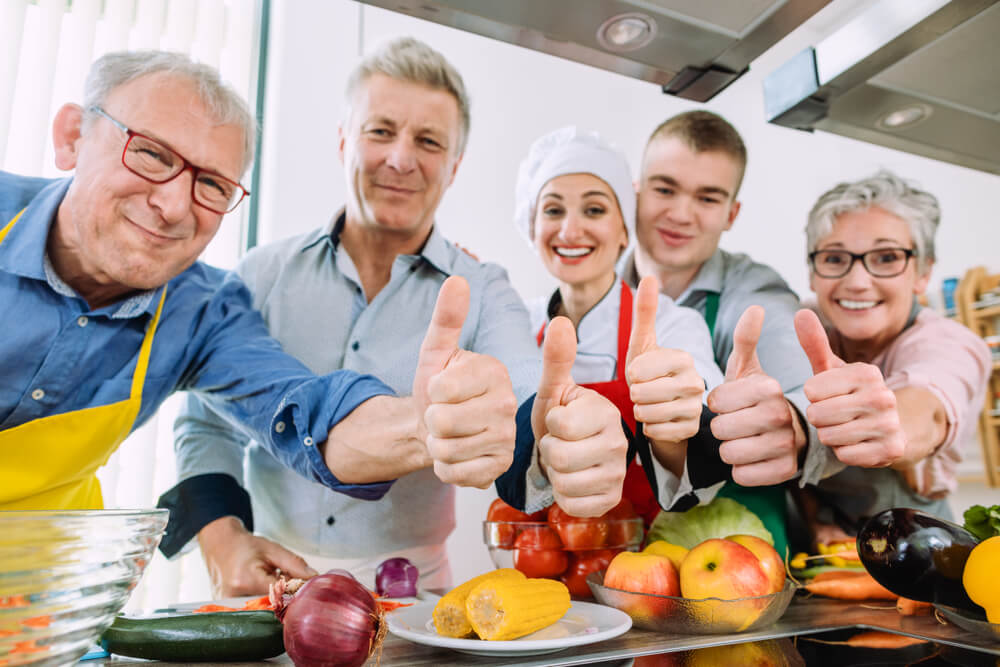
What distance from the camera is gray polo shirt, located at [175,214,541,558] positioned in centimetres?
118

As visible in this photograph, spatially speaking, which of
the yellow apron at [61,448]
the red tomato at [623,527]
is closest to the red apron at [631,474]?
the red tomato at [623,527]

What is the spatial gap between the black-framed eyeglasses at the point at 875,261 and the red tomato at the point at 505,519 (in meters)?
0.89

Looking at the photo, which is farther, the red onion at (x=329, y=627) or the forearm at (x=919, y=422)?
the forearm at (x=919, y=422)

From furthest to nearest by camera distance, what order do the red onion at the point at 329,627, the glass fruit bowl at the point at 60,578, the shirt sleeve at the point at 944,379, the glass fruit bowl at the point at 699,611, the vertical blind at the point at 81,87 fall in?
the vertical blind at the point at 81,87 < the shirt sleeve at the point at 944,379 < the glass fruit bowl at the point at 699,611 < the red onion at the point at 329,627 < the glass fruit bowl at the point at 60,578

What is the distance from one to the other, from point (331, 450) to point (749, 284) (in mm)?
892

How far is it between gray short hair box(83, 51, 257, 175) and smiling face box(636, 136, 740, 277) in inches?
32.2

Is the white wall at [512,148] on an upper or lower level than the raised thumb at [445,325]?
upper

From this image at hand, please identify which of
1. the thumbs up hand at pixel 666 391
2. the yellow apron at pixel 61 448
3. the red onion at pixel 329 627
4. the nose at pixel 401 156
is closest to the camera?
the red onion at pixel 329 627

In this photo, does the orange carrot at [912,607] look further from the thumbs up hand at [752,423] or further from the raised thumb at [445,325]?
the raised thumb at [445,325]

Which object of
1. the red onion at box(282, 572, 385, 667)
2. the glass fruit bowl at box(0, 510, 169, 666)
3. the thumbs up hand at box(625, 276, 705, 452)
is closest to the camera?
the glass fruit bowl at box(0, 510, 169, 666)

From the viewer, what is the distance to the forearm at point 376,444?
0.78 m

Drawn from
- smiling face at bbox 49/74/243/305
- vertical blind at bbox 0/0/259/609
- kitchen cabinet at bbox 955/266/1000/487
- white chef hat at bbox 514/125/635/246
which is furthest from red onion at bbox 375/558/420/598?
kitchen cabinet at bbox 955/266/1000/487

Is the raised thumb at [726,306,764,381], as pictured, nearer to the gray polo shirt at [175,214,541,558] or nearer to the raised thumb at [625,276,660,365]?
the raised thumb at [625,276,660,365]

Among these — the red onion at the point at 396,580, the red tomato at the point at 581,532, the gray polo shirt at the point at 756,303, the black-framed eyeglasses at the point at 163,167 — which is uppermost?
the black-framed eyeglasses at the point at 163,167
